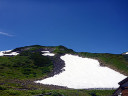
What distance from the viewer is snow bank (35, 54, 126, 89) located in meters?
34.7

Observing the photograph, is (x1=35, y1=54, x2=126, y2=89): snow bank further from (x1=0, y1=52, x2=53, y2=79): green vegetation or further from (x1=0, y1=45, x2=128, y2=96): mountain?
(x1=0, y1=52, x2=53, y2=79): green vegetation

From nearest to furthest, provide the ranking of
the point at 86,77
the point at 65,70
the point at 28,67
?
1. the point at 86,77
2. the point at 65,70
3. the point at 28,67

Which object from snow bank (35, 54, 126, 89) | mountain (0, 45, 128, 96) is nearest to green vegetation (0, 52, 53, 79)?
mountain (0, 45, 128, 96)

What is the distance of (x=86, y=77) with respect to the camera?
1567 inches

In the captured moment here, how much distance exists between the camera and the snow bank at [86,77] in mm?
34706

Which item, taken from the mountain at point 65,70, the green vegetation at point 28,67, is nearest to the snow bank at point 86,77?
the mountain at point 65,70

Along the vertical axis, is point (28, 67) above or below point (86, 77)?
above

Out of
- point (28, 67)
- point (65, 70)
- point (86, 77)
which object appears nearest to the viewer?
point (86, 77)

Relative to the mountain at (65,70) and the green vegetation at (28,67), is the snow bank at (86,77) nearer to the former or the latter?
the mountain at (65,70)

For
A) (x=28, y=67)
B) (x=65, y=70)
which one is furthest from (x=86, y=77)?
(x=28, y=67)

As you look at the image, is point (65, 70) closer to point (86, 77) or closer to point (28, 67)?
point (86, 77)

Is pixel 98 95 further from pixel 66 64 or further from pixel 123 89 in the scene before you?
pixel 66 64

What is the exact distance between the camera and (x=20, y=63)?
52.1 m

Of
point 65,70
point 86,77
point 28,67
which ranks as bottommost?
point 86,77
